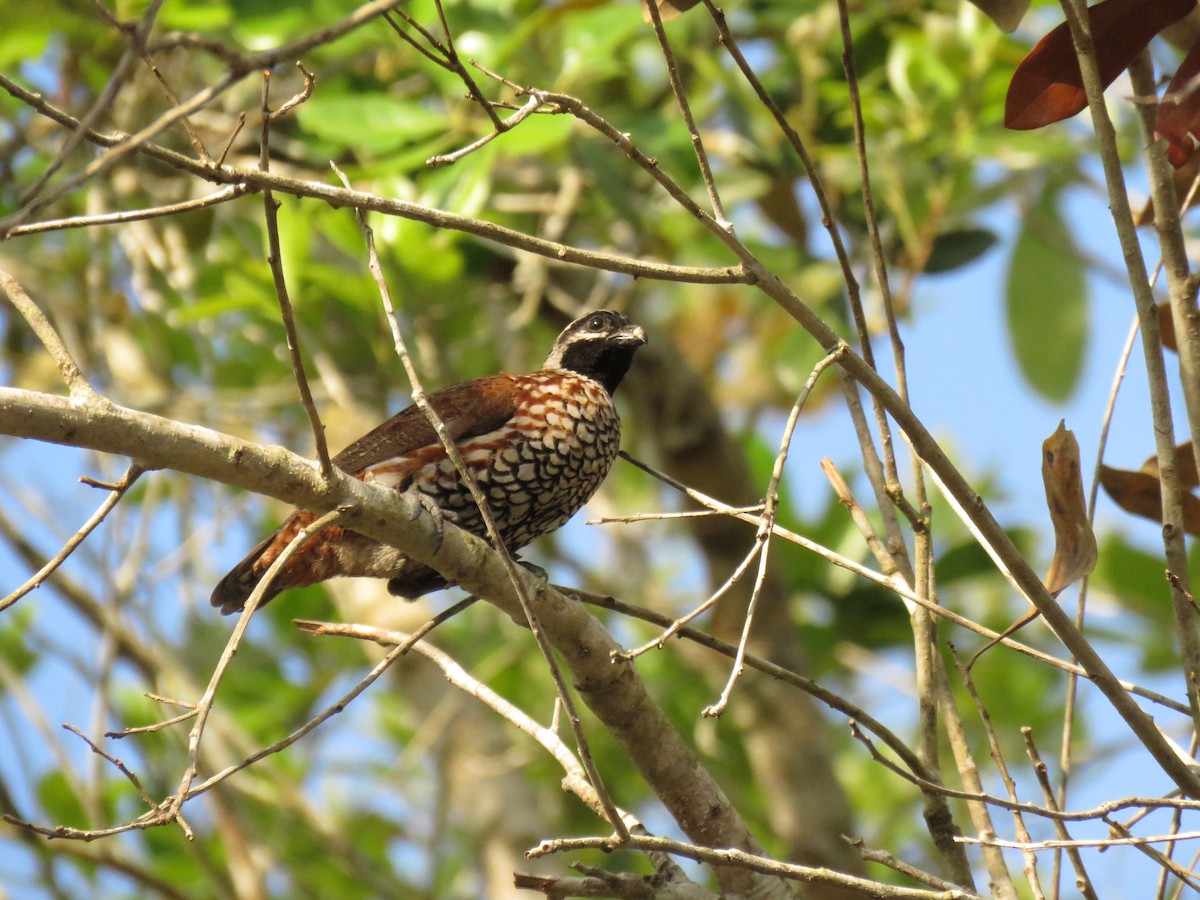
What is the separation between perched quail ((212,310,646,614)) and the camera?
13.8 feet

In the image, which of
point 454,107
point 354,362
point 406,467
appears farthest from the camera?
point 354,362

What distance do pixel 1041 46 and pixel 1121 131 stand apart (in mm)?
3978

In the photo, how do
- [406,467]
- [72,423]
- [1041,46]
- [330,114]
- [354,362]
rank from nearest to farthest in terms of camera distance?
[72,423] < [1041,46] < [406,467] < [330,114] < [354,362]

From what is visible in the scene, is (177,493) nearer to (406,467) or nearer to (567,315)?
(567,315)

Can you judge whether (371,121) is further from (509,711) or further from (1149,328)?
(1149,328)

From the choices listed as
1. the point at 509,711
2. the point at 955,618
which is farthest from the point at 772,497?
the point at 509,711

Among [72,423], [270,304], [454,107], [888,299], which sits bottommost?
[72,423]

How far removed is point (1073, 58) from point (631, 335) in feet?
8.32

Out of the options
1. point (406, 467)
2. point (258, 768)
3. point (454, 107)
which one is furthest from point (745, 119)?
point (258, 768)

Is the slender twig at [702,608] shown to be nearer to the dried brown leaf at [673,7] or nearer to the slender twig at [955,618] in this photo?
the slender twig at [955,618]

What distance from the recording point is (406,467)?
434cm

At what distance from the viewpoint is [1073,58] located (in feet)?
9.30

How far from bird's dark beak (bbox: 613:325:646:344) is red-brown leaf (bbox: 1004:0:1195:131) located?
93.7 inches

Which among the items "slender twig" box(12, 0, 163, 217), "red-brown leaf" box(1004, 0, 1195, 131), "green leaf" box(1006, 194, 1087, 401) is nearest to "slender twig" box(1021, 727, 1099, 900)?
"red-brown leaf" box(1004, 0, 1195, 131)
